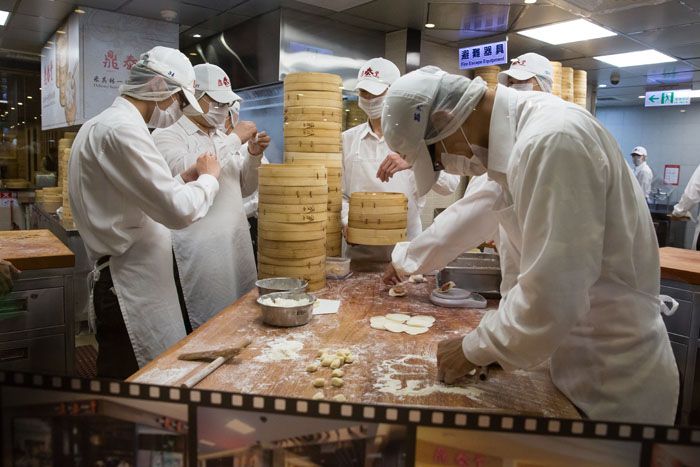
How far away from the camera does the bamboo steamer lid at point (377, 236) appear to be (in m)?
2.89

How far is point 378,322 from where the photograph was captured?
6.81 feet

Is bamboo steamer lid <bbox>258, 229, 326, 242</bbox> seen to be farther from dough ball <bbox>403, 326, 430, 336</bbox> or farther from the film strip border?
the film strip border

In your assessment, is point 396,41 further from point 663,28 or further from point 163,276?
point 163,276

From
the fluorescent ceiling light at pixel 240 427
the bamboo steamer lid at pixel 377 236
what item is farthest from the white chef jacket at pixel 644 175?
the fluorescent ceiling light at pixel 240 427

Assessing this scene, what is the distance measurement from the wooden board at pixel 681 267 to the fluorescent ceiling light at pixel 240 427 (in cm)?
323

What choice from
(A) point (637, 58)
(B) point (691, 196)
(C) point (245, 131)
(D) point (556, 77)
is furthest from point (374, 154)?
(B) point (691, 196)

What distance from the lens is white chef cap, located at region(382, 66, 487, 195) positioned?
1.42m

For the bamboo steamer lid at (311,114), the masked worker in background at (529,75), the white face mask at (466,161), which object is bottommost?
the white face mask at (466,161)

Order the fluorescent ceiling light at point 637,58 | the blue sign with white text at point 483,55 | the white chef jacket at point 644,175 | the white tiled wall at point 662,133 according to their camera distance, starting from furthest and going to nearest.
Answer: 1. the white tiled wall at point 662,133
2. the white chef jacket at point 644,175
3. the fluorescent ceiling light at point 637,58
4. the blue sign with white text at point 483,55

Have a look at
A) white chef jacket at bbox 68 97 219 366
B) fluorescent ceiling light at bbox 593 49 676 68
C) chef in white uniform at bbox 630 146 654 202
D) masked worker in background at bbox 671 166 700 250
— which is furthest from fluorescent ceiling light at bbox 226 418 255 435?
chef in white uniform at bbox 630 146 654 202

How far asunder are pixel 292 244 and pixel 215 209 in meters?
0.77

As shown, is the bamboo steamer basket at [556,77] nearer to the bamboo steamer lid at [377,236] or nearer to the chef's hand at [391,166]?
the chef's hand at [391,166]

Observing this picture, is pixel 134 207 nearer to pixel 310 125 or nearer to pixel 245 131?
pixel 245 131

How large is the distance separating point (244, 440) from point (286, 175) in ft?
6.57
